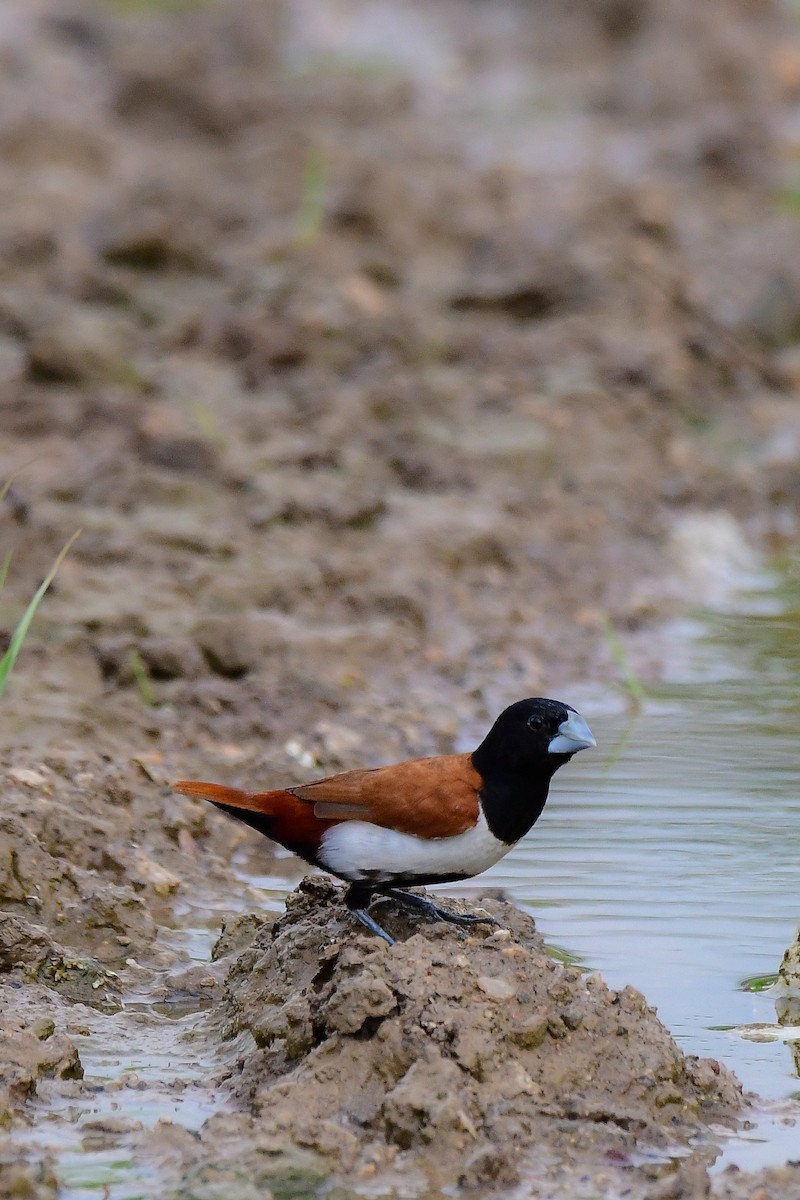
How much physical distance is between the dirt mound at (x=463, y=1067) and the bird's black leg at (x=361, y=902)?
13 centimetres

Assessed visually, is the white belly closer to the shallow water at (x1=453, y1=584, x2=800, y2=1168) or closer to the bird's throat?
the bird's throat

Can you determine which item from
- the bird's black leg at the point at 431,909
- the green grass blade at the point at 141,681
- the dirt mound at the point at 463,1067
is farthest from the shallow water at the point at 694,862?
the green grass blade at the point at 141,681

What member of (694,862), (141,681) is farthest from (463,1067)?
(141,681)

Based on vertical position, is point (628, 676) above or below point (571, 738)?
below

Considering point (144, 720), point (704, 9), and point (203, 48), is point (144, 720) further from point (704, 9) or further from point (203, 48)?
point (704, 9)

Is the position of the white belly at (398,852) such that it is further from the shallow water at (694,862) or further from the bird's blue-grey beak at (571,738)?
the shallow water at (694,862)

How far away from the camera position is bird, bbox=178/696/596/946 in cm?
420

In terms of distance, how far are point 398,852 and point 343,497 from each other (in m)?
4.14

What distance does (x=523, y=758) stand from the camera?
4.34m

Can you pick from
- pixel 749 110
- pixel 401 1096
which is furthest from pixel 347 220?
pixel 401 1096

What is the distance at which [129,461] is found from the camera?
26.7 feet

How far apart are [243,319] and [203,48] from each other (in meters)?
6.11

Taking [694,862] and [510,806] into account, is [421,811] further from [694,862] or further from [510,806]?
[694,862]

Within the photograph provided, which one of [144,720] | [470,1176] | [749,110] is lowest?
Result: [749,110]
